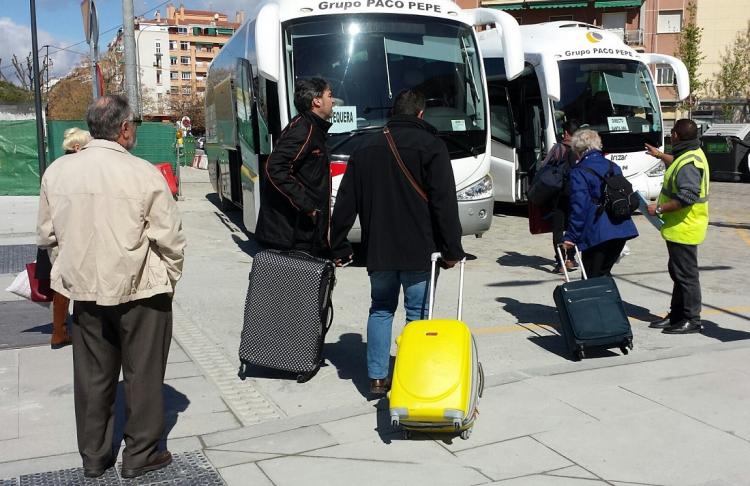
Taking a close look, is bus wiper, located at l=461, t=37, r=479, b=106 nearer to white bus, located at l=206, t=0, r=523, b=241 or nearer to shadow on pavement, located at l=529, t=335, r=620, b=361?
white bus, located at l=206, t=0, r=523, b=241

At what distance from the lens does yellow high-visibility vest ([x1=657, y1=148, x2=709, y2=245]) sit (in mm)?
7055

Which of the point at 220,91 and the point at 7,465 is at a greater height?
the point at 220,91

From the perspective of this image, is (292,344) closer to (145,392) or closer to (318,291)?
(318,291)

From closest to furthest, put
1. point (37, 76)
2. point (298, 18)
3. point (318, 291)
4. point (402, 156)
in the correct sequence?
point (402, 156) → point (318, 291) → point (298, 18) → point (37, 76)

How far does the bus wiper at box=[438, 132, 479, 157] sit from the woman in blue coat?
343 centimetres

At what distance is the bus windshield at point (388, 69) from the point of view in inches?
389

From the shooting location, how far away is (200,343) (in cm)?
694

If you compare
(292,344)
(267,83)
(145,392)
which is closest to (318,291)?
(292,344)

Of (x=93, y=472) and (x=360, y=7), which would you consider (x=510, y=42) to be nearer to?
(x=360, y=7)

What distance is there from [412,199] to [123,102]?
5.82 ft

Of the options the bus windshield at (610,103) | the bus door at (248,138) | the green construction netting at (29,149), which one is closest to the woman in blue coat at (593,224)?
the bus door at (248,138)

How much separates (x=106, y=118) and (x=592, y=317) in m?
3.96

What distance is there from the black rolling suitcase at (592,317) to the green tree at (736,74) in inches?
1909

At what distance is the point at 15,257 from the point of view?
11.4m
